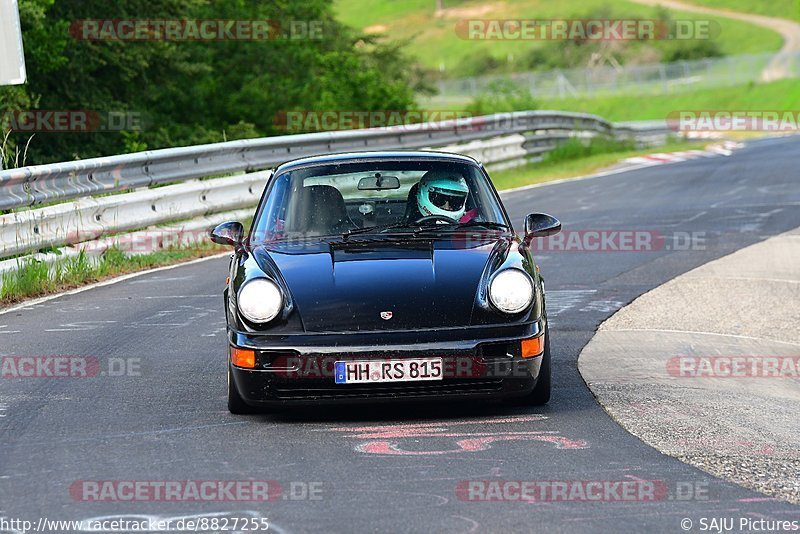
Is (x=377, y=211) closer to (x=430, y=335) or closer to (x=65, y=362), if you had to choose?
(x=430, y=335)

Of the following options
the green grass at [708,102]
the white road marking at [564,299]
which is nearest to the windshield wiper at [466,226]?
the white road marking at [564,299]

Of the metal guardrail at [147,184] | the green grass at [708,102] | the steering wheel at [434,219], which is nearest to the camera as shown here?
the steering wheel at [434,219]

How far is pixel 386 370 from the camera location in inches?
251

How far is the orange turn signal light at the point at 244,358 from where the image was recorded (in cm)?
652

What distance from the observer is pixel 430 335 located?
6.43 m

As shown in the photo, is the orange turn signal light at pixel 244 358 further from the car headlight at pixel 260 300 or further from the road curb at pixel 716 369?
the road curb at pixel 716 369

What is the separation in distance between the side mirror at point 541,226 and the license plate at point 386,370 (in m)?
1.48

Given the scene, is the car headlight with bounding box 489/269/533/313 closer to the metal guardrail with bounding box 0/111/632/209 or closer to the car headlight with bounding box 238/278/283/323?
the car headlight with bounding box 238/278/283/323

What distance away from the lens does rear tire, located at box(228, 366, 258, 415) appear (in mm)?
6730

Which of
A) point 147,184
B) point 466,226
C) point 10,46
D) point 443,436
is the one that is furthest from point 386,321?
point 147,184

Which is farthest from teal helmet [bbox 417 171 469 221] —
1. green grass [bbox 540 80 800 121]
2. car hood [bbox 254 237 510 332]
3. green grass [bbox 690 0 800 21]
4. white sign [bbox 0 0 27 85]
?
green grass [bbox 690 0 800 21]

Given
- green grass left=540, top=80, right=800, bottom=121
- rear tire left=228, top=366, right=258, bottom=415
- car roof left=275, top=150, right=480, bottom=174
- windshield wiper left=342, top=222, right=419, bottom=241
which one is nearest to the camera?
rear tire left=228, top=366, right=258, bottom=415

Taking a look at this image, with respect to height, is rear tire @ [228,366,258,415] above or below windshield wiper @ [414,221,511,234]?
below

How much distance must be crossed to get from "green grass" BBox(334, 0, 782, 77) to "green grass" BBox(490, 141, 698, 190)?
53.9 metres
